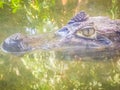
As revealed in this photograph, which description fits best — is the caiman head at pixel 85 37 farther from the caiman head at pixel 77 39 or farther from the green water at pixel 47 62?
the green water at pixel 47 62

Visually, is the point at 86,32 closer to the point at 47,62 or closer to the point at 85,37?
the point at 85,37

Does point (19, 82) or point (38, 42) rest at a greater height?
point (38, 42)

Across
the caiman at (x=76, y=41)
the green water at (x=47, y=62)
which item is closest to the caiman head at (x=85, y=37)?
the caiman at (x=76, y=41)

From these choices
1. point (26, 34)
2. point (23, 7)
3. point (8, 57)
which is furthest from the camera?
point (23, 7)

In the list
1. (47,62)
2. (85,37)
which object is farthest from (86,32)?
(47,62)

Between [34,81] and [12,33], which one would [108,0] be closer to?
[12,33]

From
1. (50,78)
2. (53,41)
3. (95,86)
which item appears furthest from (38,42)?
(95,86)

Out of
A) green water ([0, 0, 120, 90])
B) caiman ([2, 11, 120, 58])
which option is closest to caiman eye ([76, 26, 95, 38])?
caiman ([2, 11, 120, 58])
